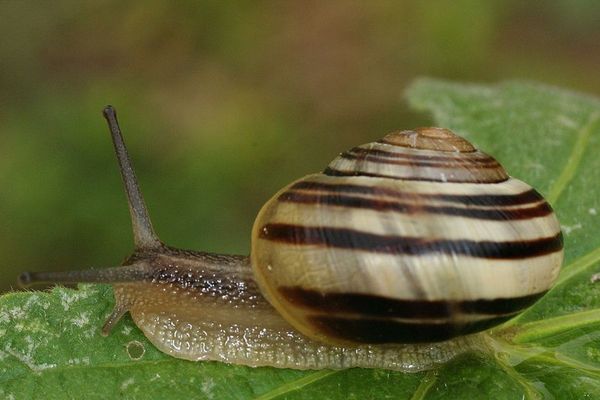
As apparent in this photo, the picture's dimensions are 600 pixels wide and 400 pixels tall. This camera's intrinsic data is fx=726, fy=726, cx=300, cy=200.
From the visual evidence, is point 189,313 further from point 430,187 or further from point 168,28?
point 168,28

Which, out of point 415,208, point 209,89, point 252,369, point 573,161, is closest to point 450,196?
point 415,208

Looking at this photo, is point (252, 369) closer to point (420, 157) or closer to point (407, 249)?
point (407, 249)

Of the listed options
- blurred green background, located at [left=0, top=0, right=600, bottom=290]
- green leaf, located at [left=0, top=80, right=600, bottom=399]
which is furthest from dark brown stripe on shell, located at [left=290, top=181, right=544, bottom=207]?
blurred green background, located at [left=0, top=0, right=600, bottom=290]

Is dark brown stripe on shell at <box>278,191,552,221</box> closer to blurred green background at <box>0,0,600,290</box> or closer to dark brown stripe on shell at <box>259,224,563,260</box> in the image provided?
dark brown stripe on shell at <box>259,224,563,260</box>

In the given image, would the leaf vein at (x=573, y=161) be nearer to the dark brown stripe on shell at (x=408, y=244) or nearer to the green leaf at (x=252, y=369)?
the green leaf at (x=252, y=369)

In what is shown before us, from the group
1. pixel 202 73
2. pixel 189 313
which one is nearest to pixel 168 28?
pixel 202 73

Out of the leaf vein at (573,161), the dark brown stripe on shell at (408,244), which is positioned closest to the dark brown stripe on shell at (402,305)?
the dark brown stripe on shell at (408,244)
